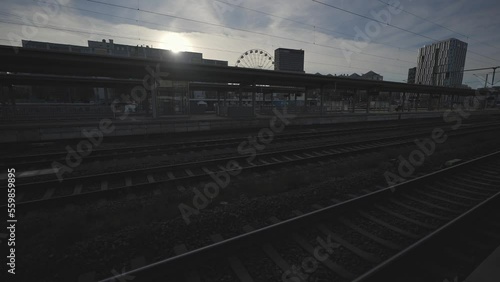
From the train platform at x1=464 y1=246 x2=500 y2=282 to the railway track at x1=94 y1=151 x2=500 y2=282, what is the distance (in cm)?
27

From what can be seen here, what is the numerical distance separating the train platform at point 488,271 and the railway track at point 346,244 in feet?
0.90

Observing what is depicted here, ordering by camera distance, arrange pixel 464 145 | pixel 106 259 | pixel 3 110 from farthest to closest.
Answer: pixel 3 110
pixel 464 145
pixel 106 259

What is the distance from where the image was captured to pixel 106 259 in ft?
11.3

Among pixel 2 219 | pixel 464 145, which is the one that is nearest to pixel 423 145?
pixel 464 145

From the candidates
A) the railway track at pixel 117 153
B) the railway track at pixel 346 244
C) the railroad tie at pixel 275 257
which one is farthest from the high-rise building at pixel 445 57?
the railroad tie at pixel 275 257

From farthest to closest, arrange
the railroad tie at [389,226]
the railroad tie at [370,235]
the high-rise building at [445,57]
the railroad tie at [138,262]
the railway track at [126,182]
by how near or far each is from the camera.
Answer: the high-rise building at [445,57] < the railway track at [126,182] < the railroad tie at [389,226] < the railroad tie at [370,235] < the railroad tie at [138,262]

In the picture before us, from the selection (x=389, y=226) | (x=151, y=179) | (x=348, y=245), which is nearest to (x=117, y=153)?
(x=151, y=179)

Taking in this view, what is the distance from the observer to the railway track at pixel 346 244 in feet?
10.3

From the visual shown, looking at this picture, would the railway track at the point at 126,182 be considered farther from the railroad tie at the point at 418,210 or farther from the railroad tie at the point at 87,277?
the railroad tie at the point at 418,210

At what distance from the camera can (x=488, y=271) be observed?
307 cm

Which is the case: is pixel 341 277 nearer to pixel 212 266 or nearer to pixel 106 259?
pixel 212 266

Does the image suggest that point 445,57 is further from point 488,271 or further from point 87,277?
point 87,277

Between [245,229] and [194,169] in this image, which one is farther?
[194,169]

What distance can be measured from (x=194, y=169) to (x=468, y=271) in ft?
23.2
